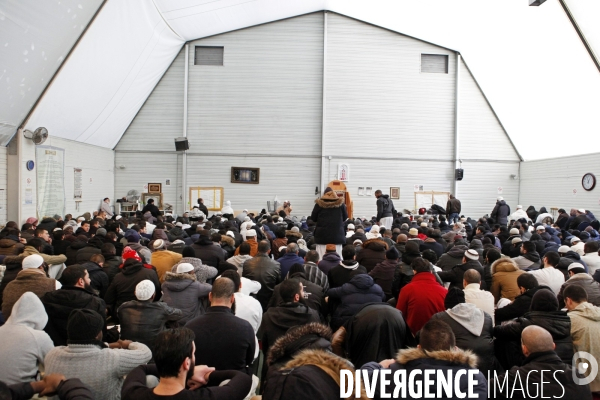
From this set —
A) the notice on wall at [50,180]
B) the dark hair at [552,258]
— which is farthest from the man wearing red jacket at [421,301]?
the notice on wall at [50,180]

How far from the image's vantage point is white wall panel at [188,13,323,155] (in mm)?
17078

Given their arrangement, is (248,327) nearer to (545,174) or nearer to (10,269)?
(10,269)

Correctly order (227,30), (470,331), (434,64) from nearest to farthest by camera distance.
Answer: (470,331), (227,30), (434,64)

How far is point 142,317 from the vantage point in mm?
3719

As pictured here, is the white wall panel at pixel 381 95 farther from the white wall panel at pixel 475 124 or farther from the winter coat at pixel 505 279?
the winter coat at pixel 505 279

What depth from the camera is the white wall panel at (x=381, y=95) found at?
17.2m

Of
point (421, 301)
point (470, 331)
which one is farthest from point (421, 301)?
point (470, 331)

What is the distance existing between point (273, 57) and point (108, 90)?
20.5 feet

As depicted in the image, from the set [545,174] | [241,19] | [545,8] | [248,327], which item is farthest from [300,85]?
[248,327]

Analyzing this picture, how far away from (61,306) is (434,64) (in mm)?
16673

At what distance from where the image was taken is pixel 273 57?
17.1m

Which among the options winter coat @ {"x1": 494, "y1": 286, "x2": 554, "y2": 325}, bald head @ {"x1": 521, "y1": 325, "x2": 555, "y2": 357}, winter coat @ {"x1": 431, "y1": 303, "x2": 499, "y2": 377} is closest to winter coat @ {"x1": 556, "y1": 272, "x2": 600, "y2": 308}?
winter coat @ {"x1": 494, "y1": 286, "x2": 554, "y2": 325}

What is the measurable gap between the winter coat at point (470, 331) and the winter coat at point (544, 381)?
589 mm

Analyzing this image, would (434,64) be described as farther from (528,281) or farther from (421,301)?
(421,301)
